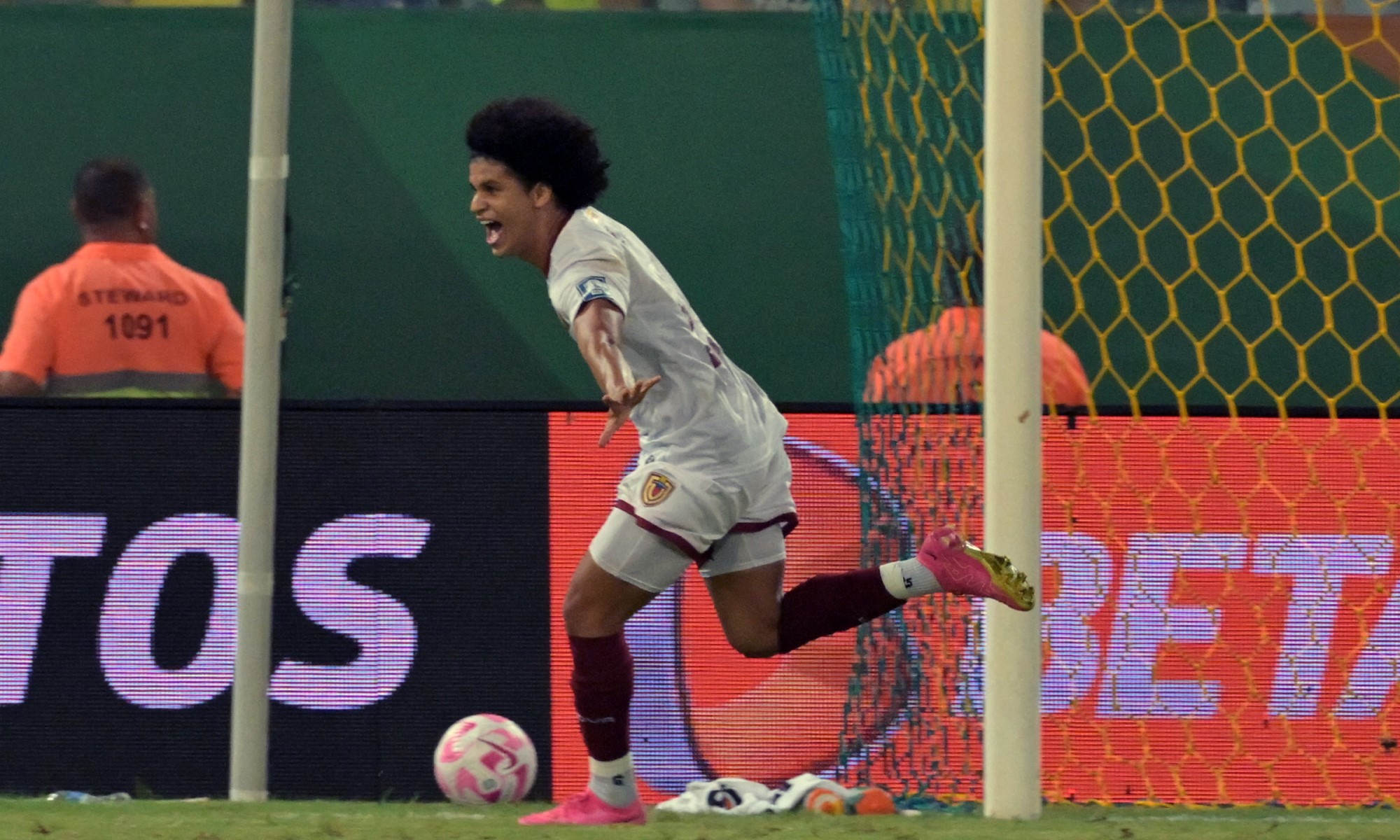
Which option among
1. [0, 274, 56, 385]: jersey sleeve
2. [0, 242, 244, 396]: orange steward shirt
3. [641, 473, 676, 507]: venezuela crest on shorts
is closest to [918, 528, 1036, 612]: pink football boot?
[641, 473, 676, 507]: venezuela crest on shorts

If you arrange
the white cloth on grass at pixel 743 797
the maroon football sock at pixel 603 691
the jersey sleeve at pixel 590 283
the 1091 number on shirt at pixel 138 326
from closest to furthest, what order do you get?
the jersey sleeve at pixel 590 283
the maroon football sock at pixel 603 691
the white cloth on grass at pixel 743 797
the 1091 number on shirt at pixel 138 326

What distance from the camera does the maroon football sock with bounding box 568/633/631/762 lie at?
441 cm

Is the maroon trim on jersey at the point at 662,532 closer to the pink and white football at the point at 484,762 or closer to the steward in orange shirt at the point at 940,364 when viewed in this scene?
the pink and white football at the point at 484,762

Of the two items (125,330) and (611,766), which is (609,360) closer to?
(611,766)

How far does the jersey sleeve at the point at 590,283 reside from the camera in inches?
162

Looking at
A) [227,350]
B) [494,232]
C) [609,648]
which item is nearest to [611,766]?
[609,648]

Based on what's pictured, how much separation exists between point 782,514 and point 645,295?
581mm

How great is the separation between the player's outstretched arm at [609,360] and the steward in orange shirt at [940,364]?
1.16 meters

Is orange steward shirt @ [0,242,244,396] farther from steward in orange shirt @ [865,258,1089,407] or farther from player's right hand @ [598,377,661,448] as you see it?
player's right hand @ [598,377,661,448]

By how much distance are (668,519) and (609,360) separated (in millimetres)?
533

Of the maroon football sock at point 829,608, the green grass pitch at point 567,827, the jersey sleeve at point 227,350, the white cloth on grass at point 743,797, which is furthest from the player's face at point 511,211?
the jersey sleeve at point 227,350

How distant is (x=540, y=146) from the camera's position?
175 inches

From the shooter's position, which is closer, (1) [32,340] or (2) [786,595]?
(2) [786,595]

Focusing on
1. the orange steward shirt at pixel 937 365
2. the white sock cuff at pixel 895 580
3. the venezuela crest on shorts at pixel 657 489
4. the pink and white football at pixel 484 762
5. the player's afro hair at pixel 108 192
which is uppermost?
the player's afro hair at pixel 108 192
